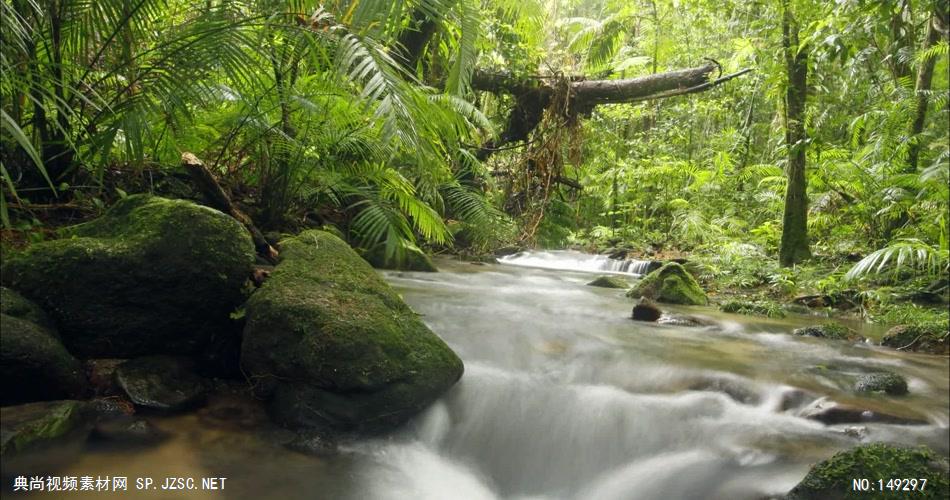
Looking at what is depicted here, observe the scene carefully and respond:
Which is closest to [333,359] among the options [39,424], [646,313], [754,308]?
[39,424]

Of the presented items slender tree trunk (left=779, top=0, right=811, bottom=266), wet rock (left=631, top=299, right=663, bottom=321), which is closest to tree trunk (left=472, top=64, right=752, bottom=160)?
slender tree trunk (left=779, top=0, right=811, bottom=266)

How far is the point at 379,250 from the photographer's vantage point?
682 centimetres

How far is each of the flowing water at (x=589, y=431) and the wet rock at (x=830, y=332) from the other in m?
0.39

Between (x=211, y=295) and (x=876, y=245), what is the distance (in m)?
7.35

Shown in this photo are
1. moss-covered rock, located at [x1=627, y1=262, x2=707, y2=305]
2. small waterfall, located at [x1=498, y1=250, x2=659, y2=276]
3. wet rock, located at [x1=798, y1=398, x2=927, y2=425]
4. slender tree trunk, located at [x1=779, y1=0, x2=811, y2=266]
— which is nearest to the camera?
wet rock, located at [x1=798, y1=398, x2=927, y2=425]

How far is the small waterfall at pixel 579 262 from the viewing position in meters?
10.2

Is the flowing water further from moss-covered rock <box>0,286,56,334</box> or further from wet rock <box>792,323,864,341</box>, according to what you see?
moss-covered rock <box>0,286,56,334</box>

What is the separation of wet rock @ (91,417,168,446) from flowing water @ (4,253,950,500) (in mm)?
58

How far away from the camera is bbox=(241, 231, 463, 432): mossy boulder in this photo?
2723 mm

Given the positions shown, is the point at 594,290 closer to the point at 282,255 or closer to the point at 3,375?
the point at 282,255

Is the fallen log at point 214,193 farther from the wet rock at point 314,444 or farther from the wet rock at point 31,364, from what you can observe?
the wet rock at point 314,444

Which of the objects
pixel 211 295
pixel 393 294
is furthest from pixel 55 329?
pixel 393 294

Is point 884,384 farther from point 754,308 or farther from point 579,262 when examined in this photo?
point 579,262

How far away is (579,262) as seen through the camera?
11047 mm
